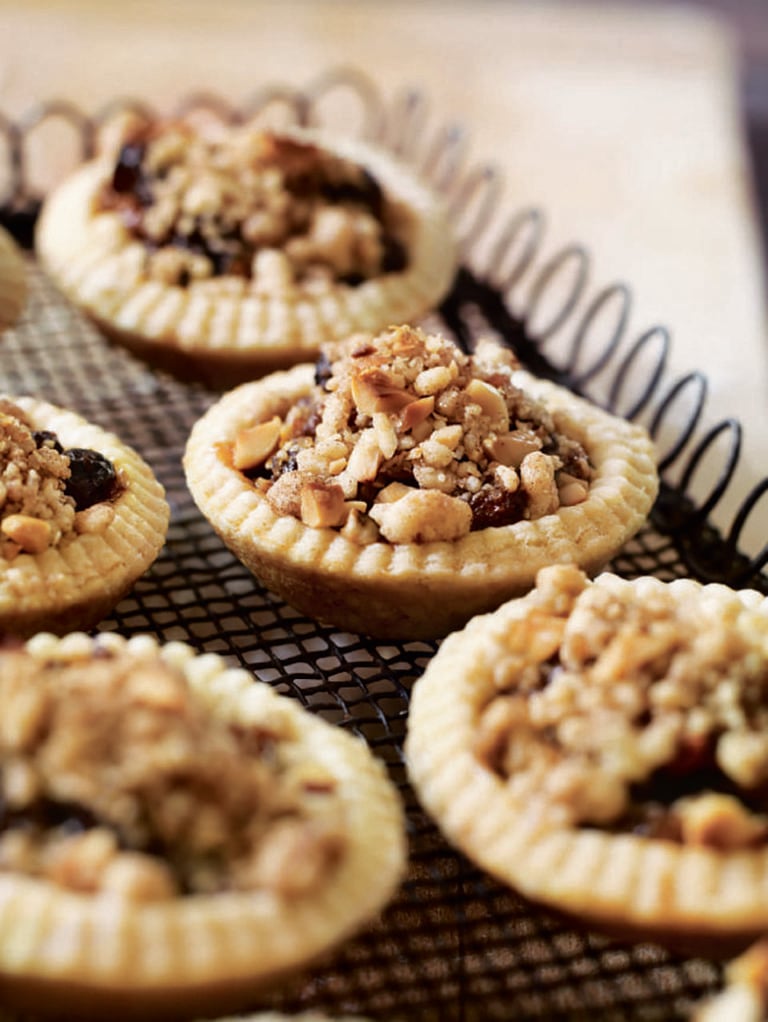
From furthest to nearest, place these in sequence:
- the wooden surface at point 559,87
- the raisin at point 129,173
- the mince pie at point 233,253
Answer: the wooden surface at point 559,87
the raisin at point 129,173
the mince pie at point 233,253

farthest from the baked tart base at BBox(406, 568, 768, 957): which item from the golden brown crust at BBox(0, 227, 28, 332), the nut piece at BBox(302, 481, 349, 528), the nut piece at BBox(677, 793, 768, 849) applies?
the golden brown crust at BBox(0, 227, 28, 332)

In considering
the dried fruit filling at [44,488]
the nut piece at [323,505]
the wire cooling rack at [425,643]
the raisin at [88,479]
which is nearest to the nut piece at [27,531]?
the dried fruit filling at [44,488]

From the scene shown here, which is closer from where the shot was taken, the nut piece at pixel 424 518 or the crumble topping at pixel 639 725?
the crumble topping at pixel 639 725

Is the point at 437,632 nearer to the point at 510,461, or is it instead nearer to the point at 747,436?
the point at 510,461

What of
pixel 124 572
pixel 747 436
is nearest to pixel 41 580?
pixel 124 572

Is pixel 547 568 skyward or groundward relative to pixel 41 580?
skyward

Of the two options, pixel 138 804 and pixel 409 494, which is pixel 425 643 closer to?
pixel 409 494

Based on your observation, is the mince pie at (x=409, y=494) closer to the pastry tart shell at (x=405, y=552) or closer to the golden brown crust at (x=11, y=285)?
the pastry tart shell at (x=405, y=552)
